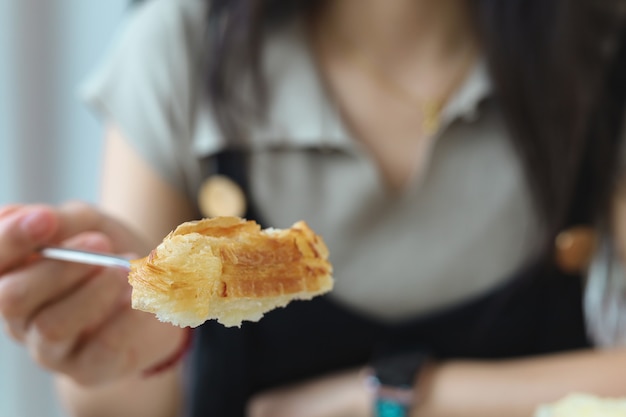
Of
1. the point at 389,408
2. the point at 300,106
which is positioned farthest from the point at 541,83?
the point at 389,408

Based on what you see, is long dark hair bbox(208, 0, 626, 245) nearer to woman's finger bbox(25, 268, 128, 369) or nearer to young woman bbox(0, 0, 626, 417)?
young woman bbox(0, 0, 626, 417)

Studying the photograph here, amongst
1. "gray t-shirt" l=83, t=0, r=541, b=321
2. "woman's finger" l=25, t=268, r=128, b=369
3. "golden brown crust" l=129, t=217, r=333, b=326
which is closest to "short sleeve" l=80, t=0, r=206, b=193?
"gray t-shirt" l=83, t=0, r=541, b=321

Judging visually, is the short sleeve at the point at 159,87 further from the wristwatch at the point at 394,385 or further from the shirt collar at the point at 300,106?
the wristwatch at the point at 394,385

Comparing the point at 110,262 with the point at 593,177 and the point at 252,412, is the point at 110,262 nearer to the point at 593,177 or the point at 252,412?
the point at 252,412

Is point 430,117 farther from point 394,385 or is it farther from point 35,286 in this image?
point 35,286

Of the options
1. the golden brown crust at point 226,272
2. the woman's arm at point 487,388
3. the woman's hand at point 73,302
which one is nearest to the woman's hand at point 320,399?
the woman's arm at point 487,388

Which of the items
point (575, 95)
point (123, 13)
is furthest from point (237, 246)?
point (123, 13)
